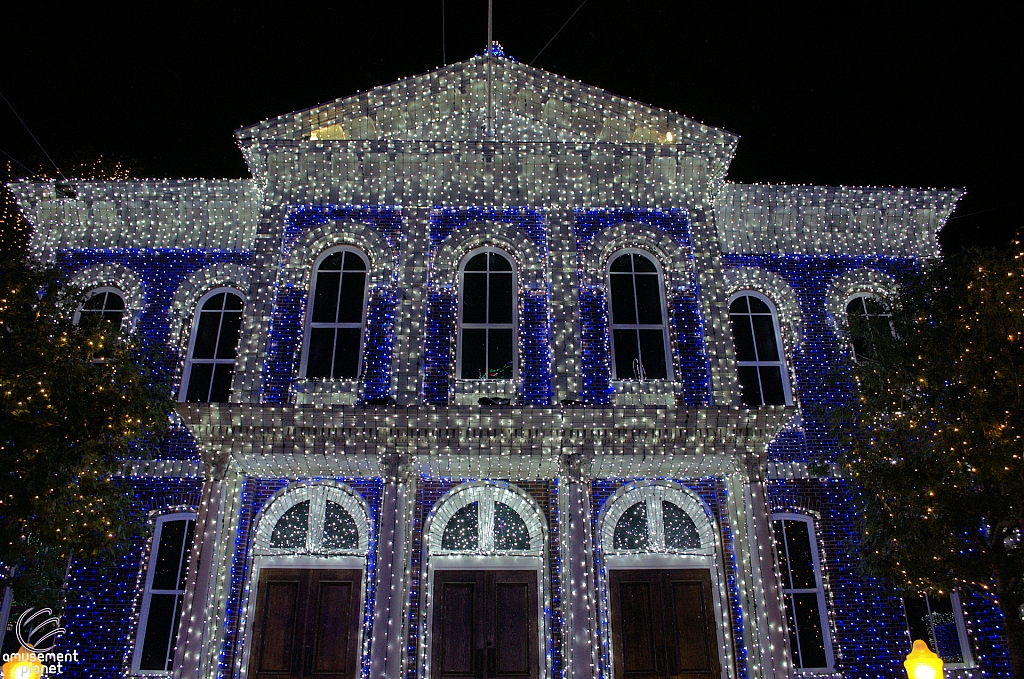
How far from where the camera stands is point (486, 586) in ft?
40.0

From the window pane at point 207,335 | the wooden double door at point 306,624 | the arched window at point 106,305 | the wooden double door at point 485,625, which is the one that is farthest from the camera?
the arched window at point 106,305

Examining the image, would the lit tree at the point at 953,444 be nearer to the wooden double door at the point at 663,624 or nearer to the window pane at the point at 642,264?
the wooden double door at the point at 663,624

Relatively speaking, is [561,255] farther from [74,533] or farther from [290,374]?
[74,533]

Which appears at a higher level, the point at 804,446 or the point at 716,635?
the point at 804,446

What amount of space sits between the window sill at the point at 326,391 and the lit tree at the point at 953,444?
7973mm

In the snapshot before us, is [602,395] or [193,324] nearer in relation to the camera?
[602,395]

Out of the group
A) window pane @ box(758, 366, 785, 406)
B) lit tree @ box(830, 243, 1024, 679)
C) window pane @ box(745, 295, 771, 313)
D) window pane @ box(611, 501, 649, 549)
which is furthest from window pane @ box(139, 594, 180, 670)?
window pane @ box(745, 295, 771, 313)

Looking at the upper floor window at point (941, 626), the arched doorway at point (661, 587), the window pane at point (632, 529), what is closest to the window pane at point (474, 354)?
the arched doorway at point (661, 587)

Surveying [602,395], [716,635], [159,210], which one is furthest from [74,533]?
[716,635]

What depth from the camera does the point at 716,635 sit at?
11.9 metres

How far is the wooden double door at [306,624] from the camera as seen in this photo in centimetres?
1155

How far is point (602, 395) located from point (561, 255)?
266cm

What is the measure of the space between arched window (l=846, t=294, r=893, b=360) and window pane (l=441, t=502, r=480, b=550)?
7.30 m

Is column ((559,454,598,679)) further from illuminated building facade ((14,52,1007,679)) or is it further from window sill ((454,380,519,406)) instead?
window sill ((454,380,519,406))
